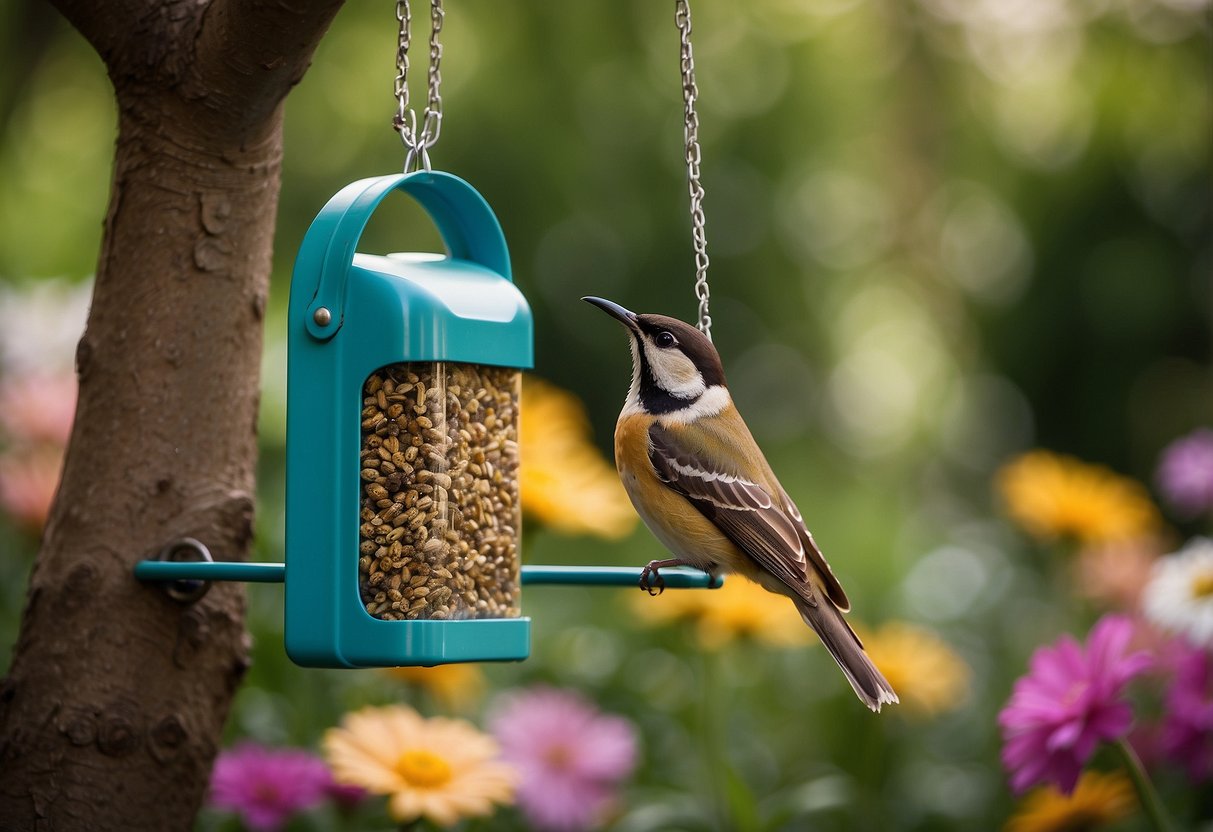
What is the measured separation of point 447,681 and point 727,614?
33.4 inches

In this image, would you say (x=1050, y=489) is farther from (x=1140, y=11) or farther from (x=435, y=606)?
(x=1140, y=11)

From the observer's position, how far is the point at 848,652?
3.31 metres

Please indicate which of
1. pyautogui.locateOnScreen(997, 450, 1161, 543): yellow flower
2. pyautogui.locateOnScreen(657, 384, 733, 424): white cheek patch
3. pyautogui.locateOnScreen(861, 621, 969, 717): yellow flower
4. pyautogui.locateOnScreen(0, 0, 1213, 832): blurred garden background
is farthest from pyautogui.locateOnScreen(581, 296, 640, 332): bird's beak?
pyautogui.locateOnScreen(997, 450, 1161, 543): yellow flower

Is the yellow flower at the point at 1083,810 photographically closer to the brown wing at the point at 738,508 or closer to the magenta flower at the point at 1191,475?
the brown wing at the point at 738,508

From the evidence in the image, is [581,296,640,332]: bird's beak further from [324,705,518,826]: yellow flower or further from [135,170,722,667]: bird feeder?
[324,705,518,826]: yellow flower

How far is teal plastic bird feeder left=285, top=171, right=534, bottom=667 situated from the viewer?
255 centimetres

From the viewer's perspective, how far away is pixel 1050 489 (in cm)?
467

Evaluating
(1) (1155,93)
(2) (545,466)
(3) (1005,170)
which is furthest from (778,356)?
(2) (545,466)

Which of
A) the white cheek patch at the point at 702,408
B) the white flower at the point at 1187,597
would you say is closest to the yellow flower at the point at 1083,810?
the white flower at the point at 1187,597

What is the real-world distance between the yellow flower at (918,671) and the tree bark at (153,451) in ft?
6.92

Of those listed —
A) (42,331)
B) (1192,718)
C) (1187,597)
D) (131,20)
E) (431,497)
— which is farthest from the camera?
(42,331)

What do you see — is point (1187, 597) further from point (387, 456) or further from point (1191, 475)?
point (387, 456)

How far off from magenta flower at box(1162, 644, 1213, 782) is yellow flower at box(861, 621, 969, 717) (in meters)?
0.83

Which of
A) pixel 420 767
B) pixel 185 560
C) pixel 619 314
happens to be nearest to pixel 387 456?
pixel 185 560
